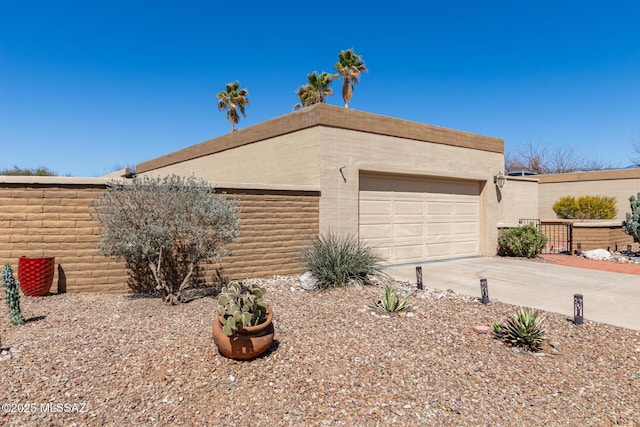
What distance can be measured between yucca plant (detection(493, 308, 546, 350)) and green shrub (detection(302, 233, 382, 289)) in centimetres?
291

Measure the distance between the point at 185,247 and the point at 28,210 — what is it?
2.67 meters

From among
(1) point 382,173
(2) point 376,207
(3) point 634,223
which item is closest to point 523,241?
(3) point 634,223

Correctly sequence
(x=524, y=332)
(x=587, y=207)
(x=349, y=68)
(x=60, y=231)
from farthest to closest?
1. (x=349, y=68)
2. (x=587, y=207)
3. (x=60, y=231)
4. (x=524, y=332)

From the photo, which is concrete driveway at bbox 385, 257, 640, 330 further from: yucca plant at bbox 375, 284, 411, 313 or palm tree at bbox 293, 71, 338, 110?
palm tree at bbox 293, 71, 338, 110

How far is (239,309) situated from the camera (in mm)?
4309

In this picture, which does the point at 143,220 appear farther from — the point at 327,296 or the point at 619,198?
the point at 619,198

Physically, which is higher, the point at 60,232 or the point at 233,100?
the point at 233,100

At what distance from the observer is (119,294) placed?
724 cm

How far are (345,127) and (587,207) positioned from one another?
1548 centimetres

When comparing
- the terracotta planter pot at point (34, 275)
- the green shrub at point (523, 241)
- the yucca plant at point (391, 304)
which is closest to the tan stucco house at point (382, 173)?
the green shrub at point (523, 241)

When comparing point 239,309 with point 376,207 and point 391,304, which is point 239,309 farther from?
point 376,207

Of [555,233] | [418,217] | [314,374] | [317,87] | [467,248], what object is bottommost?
[314,374]

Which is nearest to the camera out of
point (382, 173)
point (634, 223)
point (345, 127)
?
point (345, 127)

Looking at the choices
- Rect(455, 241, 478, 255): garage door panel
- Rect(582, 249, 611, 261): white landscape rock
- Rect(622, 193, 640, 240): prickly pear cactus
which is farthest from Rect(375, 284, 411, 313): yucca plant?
Rect(622, 193, 640, 240): prickly pear cactus
